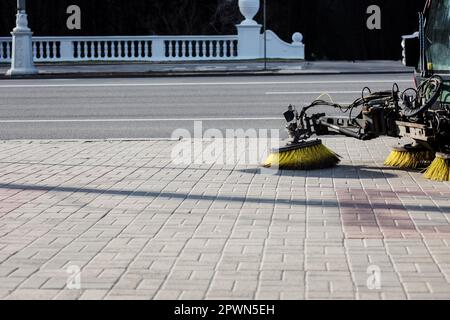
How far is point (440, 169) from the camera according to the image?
9.16 m

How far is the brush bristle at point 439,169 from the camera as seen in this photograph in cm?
909

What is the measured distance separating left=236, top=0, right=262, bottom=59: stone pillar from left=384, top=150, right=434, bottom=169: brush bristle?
20607 millimetres

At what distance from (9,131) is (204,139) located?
11.4ft

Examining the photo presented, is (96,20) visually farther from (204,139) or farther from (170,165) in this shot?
(170,165)

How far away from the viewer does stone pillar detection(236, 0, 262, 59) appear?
30.6 meters

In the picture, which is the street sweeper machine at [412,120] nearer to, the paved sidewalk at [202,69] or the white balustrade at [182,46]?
the paved sidewalk at [202,69]

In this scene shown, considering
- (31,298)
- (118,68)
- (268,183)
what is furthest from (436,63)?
(118,68)

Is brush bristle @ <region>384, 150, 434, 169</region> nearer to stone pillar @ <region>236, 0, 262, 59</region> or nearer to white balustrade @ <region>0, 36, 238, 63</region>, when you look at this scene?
stone pillar @ <region>236, 0, 262, 59</region>

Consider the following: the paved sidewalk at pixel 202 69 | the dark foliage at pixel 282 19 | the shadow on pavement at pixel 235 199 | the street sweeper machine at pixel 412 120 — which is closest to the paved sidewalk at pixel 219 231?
the shadow on pavement at pixel 235 199

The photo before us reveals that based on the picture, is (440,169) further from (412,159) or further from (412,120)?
Result: (412,159)

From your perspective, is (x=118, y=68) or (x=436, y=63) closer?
(x=436, y=63)

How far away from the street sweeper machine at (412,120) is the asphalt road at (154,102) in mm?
3932

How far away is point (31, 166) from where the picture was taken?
10.6m

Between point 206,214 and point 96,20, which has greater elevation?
point 96,20
